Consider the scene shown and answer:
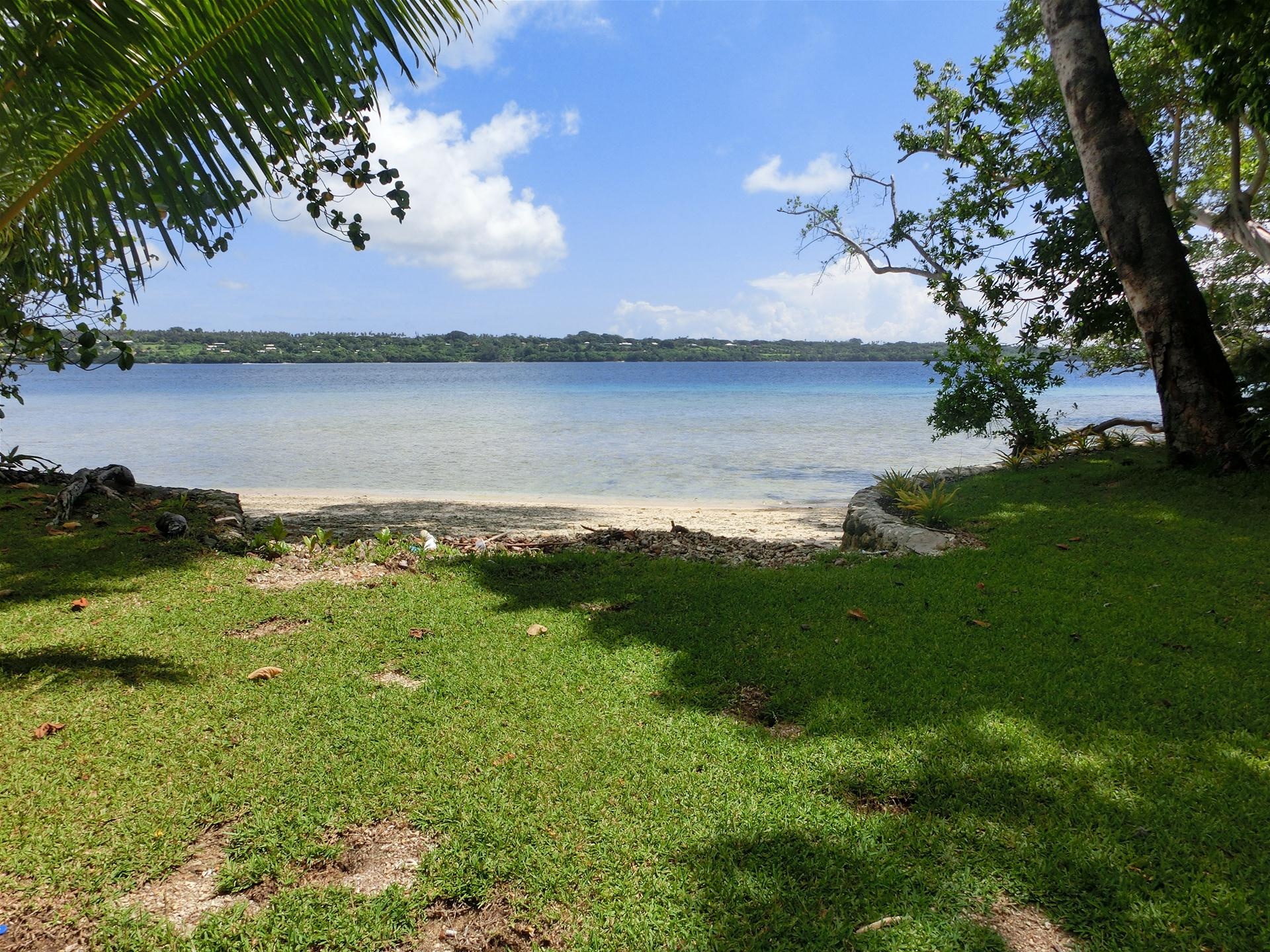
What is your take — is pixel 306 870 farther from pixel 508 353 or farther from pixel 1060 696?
pixel 508 353

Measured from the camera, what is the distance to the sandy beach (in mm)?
10695

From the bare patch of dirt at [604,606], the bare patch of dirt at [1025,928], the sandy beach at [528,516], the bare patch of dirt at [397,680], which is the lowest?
the sandy beach at [528,516]

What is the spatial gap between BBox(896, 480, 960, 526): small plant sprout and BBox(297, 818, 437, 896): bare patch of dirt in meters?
6.72

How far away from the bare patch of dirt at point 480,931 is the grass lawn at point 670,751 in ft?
0.14

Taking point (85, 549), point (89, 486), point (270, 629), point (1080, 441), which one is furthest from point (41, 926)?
point (1080, 441)

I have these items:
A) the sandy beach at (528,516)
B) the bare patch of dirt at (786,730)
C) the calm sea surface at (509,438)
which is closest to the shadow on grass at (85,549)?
the sandy beach at (528,516)

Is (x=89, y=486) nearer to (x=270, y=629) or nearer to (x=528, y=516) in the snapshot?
(x=270, y=629)

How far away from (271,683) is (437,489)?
534 inches

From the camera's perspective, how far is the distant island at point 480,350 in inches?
4348

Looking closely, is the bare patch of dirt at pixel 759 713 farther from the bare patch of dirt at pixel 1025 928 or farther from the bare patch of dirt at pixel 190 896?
the bare patch of dirt at pixel 190 896

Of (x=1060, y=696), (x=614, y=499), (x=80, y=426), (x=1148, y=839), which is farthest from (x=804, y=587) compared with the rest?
(x=80, y=426)

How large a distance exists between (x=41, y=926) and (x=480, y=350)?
137494mm

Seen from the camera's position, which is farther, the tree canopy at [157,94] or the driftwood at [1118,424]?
the driftwood at [1118,424]

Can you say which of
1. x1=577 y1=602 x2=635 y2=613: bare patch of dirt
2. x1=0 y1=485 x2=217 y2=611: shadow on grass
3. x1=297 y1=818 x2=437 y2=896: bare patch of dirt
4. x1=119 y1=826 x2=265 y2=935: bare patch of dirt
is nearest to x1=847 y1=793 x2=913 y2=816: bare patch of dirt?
x1=297 y1=818 x2=437 y2=896: bare patch of dirt
